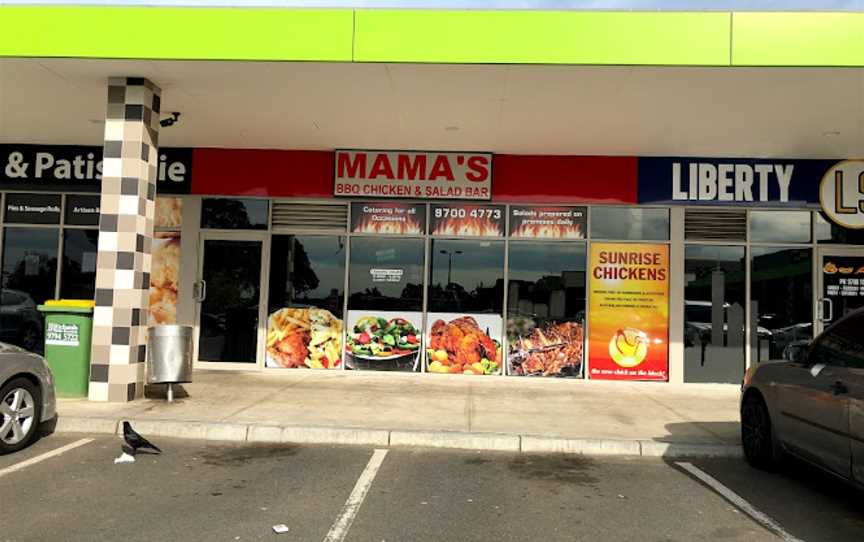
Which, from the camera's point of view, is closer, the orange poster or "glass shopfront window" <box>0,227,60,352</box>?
the orange poster

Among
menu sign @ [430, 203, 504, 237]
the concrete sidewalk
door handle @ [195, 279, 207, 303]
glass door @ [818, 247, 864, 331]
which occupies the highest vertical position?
menu sign @ [430, 203, 504, 237]

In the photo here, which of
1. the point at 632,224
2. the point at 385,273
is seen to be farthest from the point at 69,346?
the point at 632,224

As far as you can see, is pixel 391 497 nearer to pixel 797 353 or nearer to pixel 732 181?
pixel 797 353

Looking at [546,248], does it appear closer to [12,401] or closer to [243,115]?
[243,115]

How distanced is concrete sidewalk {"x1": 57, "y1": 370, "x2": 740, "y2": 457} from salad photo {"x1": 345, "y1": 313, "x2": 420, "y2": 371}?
67 centimetres

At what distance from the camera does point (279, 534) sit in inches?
170

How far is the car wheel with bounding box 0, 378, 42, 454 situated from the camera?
605cm

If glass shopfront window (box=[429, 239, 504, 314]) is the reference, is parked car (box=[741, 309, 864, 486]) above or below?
below

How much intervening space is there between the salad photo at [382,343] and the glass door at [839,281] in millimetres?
7067

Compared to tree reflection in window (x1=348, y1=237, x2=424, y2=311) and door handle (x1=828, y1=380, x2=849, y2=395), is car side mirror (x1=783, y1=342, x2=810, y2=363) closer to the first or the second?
door handle (x1=828, y1=380, x2=849, y2=395)

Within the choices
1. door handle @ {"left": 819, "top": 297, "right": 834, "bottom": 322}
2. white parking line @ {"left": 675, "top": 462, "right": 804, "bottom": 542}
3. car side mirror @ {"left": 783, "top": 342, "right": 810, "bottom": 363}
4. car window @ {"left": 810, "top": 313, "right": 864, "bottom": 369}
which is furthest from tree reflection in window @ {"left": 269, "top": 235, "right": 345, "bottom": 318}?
door handle @ {"left": 819, "top": 297, "right": 834, "bottom": 322}

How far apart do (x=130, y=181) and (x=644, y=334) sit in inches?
330

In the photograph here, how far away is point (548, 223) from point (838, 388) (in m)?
7.03

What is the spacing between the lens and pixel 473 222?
11.7 meters
